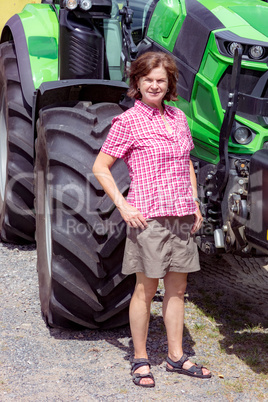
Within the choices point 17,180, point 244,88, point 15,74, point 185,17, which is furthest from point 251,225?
point 15,74

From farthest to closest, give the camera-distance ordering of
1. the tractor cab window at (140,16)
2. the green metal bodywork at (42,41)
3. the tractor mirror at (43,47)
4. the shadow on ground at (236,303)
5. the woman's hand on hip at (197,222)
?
the tractor mirror at (43,47)
the green metal bodywork at (42,41)
the tractor cab window at (140,16)
the shadow on ground at (236,303)
the woman's hand on hip at (197,222)

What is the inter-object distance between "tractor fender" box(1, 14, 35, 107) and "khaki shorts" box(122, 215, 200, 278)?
1.84 m

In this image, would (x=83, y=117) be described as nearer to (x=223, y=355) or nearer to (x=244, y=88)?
(x=244, y=88)

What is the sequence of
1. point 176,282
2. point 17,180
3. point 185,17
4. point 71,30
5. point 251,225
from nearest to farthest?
point 251,225 < point 176,282 < point 185,17 < point 71,30 < point 17,180

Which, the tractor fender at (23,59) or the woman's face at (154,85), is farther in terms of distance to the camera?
the tractor fender at (23,59)

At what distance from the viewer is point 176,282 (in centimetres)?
324

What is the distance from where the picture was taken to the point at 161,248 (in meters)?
3.09

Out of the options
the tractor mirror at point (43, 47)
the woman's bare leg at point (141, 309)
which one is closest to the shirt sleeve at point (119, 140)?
the woman's bare leg at point (141, 309)

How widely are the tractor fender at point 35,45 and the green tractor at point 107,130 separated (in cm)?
50

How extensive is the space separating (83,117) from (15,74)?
165 cm

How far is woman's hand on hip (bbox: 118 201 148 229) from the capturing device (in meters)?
3.01

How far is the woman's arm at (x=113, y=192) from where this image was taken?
3014 mm

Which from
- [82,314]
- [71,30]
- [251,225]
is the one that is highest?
[71,30]

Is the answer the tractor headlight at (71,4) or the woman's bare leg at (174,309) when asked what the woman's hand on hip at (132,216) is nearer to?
the woman's bare leg at (174,309)
